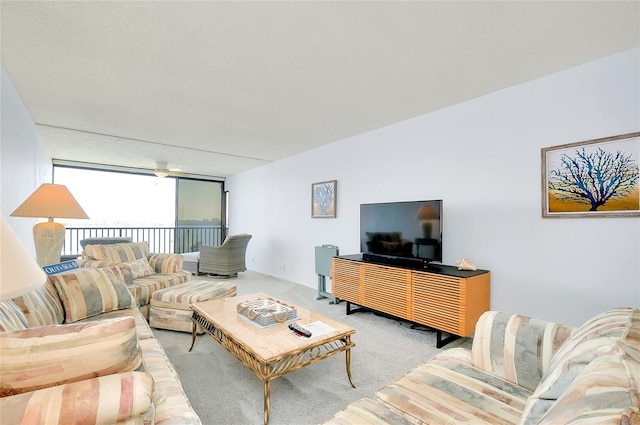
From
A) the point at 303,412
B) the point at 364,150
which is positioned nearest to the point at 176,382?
the point at 303,412

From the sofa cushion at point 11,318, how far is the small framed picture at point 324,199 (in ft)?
11.1

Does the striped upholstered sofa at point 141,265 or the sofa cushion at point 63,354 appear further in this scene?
the striped upholstered sofa at point 141,265

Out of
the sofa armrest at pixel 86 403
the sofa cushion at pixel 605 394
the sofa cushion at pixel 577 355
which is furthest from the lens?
the sofa cushion at pixel 577 355

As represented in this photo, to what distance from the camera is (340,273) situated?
3.59 meters

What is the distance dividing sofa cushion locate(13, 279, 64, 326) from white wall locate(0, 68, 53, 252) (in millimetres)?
604

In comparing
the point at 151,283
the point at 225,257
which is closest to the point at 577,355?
the point at 151,283

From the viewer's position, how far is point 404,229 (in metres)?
3.07

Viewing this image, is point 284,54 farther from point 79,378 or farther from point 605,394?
point 605,394

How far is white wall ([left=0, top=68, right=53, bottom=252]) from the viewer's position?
7.70 ft

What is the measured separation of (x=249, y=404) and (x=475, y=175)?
2.69m

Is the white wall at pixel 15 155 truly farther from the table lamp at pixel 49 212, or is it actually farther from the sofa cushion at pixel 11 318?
the sofa cushion at pixel 11 318

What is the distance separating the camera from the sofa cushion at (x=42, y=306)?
1605 mm

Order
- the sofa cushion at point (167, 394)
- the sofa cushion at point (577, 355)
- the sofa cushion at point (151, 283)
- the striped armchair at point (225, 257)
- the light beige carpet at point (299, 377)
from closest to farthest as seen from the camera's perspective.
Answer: the sofa cushion at point (577, 355), the sofa cushion at point (167, 394), the light beige carpet at point (299, 377), the sofa cushion at point (151, 283), the striped armchair at point (225, 257)

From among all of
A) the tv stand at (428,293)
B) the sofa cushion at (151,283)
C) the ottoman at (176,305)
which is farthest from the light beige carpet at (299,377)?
the sofa cushion at (151,283)
